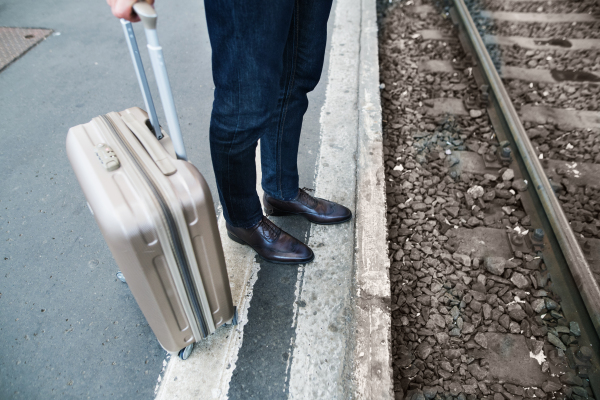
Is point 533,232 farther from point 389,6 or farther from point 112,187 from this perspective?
point 389,6

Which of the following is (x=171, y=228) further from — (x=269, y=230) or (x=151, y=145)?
(x=269, y=230)

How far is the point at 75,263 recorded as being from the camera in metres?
1.96

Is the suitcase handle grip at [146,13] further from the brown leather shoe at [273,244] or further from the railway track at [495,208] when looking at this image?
the railway track at [495,208]

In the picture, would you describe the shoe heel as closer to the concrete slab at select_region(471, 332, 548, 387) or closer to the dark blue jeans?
the dark blue jeans

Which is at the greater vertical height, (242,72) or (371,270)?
(242,72)

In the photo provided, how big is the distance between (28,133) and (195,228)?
2379mm

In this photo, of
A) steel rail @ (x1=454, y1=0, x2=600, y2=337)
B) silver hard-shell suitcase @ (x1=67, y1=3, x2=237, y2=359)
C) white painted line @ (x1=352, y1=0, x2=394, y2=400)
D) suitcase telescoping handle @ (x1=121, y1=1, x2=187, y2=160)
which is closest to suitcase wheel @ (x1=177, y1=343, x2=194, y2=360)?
silver hard-shell suitcase @ (x1=67, y1=3, x2=237, y2=359)

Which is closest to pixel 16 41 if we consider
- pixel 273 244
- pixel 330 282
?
pixel 273 244

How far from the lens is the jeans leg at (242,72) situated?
1.13m

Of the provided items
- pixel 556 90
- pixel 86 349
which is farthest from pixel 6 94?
pixel 556 90

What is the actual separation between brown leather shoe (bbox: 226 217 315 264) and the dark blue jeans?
0.06 metres

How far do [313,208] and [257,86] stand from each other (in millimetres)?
983

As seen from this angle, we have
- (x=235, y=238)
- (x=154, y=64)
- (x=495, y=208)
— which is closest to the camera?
(x=154, y=64)

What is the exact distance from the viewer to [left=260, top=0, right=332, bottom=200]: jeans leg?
1.52 meters
